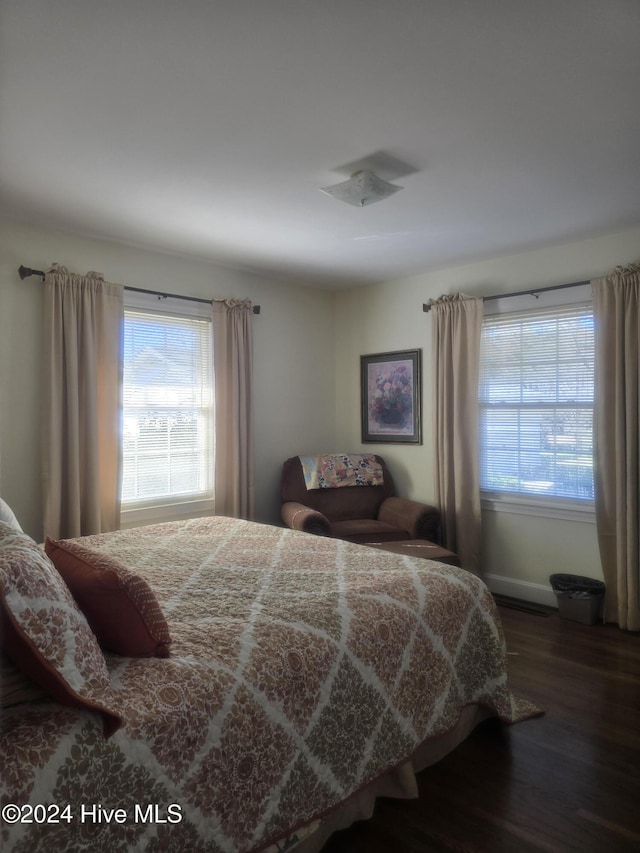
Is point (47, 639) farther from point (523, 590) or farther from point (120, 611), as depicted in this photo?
point (523, 590)

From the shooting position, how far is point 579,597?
374 centimetres

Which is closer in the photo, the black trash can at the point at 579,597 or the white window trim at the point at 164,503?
the black trash can at the point at 579,597

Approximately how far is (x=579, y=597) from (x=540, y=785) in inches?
75.2

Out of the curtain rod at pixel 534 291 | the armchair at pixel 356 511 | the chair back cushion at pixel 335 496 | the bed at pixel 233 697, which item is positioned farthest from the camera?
the chair back cushion at pixel 335 496

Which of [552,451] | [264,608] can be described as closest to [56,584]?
[264,608]

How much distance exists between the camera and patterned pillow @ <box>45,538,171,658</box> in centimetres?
157

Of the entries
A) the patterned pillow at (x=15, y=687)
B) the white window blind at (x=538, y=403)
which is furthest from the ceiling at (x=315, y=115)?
the patterned pillow at (x=15, y=687)

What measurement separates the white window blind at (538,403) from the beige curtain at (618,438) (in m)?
0.19

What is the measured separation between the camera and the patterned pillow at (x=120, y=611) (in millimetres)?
1574

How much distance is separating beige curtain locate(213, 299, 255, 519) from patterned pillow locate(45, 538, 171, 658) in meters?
2.73

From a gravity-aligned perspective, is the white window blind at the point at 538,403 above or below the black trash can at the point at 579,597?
above

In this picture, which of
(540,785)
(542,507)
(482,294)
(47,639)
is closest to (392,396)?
(482,294)

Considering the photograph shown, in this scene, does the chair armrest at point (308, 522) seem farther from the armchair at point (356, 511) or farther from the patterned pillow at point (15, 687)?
the patterned pillow at point (15, 687)

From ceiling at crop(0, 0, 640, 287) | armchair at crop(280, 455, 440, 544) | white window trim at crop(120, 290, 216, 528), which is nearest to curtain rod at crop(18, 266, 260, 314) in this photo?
white window trim at crop(120, 290, 216, 528)
